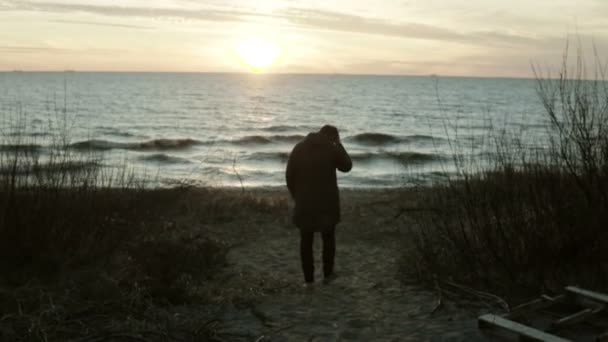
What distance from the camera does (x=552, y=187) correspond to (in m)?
6.34

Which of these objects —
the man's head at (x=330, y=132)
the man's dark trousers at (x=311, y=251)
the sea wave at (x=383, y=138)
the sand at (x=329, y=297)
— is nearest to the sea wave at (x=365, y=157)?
the sea wave at (x=383, y=138)

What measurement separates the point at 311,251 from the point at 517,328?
2.82 metres

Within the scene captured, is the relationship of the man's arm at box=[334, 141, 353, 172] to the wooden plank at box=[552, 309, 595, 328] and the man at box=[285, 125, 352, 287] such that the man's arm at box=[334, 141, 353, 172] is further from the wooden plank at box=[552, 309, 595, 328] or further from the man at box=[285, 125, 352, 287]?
the wooden plank at box=[552, 309, 595, 328]

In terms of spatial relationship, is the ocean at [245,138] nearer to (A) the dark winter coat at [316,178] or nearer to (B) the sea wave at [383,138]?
(B) the sea wave at [383,138]

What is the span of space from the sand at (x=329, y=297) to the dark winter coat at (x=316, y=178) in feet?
2.74

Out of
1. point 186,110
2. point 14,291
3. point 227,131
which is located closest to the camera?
point 14,291

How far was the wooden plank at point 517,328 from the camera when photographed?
173 inches

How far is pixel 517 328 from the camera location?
467 cm

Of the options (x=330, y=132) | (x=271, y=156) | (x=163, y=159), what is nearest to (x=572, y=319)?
(x=330, y=132)

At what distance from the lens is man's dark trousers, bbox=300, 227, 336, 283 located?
6938 millimetres

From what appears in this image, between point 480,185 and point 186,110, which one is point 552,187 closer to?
point 480,185

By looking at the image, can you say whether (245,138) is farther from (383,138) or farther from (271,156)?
(383,138)

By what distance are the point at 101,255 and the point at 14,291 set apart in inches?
60.0

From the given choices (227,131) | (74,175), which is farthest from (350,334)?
(227,131)
